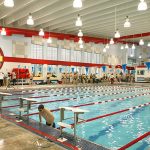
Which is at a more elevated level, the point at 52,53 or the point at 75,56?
the point at 52,53

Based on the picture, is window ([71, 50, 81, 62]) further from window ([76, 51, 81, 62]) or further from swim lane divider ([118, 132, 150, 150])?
swim lane divider ([118, 132, 150, 150])

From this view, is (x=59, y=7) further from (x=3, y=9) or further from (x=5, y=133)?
(x=5, y=133)

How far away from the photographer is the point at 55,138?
4.17m

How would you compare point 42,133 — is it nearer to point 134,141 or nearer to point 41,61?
point 134,141

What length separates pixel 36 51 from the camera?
20.6 meters

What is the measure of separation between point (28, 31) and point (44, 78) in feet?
18.5

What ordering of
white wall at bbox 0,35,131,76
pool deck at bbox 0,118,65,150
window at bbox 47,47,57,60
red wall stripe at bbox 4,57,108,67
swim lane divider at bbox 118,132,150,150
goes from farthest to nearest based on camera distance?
window at bbox 47,47,57,60 → red wall stripe at bbox 4,57,108,67 → white wall at bbox 0,35,131,76 → swim lane divider at bbox 118,132,150,150 → pool deck at bbox 0,118,65,150

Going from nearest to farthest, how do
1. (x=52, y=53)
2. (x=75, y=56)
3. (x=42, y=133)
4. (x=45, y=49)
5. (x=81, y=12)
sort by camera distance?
(x=42, y=133), (x=81, y=12), (x=45, y=49), (x=52, y=53), (x=75, y=56)

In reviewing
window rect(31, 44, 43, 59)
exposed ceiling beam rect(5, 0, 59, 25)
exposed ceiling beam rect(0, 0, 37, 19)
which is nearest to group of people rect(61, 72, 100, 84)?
window rect(31, 44, 43, 59)

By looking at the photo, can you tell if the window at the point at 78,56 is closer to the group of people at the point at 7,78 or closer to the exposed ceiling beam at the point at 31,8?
the group of people at the point at 7,78

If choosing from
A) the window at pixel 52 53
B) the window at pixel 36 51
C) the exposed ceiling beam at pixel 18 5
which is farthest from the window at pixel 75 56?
the exposed ceiling beam at pixel 18 5

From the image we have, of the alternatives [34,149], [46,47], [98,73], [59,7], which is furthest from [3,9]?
[98,73]

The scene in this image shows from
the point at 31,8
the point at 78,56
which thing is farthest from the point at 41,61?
the point at 31,8

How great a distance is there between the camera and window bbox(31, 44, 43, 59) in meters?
20.2
